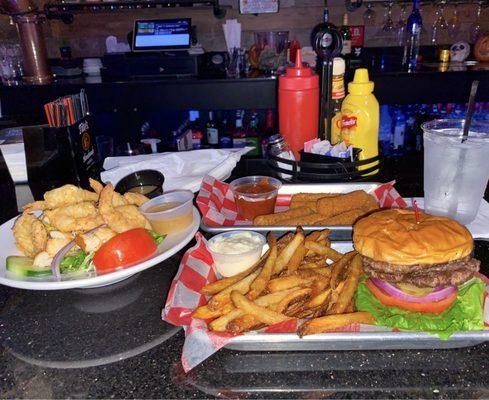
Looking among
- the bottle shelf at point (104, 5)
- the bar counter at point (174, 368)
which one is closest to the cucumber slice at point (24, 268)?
the bar counter at point (174, 368)

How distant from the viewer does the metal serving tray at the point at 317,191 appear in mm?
1491

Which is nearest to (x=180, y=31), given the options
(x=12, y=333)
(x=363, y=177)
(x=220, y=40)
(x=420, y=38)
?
(x=220, y=40)

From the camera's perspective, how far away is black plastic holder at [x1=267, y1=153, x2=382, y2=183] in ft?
5.66

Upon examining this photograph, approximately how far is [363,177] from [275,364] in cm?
114

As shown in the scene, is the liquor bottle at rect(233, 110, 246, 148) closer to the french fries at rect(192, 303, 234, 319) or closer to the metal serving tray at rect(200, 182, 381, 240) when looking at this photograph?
the metal serving tray at rect(200, 182, 381, 240)

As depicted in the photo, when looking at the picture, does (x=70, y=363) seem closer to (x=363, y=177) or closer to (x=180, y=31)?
(x=363, y=177)

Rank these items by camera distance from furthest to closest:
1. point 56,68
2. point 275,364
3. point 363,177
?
point 56,68
point 363,177
point 275,364

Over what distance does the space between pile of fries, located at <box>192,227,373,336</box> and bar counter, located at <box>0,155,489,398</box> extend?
0.08 metres

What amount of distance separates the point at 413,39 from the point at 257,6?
1746 millimetres

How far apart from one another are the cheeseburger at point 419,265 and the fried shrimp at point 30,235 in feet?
3.12

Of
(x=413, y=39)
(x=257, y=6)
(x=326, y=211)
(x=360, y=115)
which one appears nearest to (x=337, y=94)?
(x=360, y=115)

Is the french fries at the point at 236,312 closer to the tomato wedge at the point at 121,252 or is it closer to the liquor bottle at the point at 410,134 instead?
the tomato wedge at the point at 121,252

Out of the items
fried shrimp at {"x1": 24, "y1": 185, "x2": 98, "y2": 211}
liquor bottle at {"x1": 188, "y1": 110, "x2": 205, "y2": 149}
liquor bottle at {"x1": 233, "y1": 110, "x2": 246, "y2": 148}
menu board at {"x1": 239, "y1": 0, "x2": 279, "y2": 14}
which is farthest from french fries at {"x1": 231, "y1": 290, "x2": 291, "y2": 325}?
menu board at {"x1": 239, "y1": 0, "x2": 279, "y2": 14}

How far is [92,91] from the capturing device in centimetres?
443
